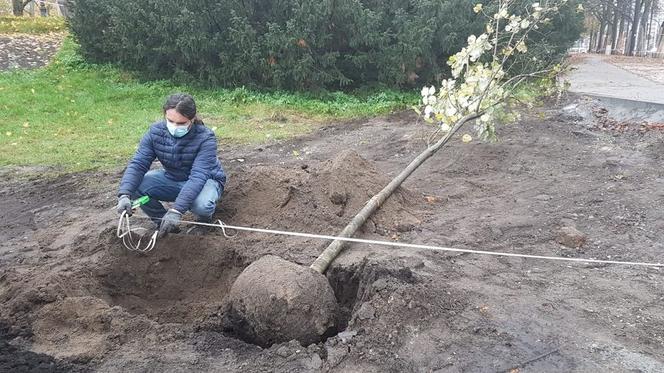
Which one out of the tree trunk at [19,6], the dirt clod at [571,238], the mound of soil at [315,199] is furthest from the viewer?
the tree trunk at [19,6]

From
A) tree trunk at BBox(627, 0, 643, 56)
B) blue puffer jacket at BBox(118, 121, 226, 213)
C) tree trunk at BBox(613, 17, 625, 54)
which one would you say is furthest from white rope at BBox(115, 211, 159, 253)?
tree trunk at BBox(613, 17, 625, 54)

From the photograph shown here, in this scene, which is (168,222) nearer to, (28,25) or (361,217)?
(361,217)

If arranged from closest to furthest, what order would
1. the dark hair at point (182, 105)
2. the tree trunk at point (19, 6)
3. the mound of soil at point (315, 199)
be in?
1. the dark hair at point (182, 105)
2. the mound of soil at point (315, 199)
3. the tree trunk at point (19, 6)

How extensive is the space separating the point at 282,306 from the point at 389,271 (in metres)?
0.75

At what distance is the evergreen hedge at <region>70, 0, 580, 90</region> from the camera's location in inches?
446

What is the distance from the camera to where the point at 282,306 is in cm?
333

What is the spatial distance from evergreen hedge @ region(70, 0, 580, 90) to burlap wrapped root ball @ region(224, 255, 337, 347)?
8.38 m

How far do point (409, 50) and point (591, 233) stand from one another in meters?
7.34

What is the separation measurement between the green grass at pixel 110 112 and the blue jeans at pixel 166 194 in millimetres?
2958

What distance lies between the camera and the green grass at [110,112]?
28.1ft

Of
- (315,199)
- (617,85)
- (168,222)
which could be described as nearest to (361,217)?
(315,199)

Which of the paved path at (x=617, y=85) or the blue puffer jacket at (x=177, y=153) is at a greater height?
the blue puffer jacket at (x=177, y=153)

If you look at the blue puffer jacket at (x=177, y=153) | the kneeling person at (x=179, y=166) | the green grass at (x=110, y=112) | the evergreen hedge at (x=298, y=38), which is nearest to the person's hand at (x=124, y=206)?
the kneeling person at (x=179, y=166)

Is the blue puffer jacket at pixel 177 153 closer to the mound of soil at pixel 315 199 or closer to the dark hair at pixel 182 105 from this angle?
the dark hair at pixel 182 105
